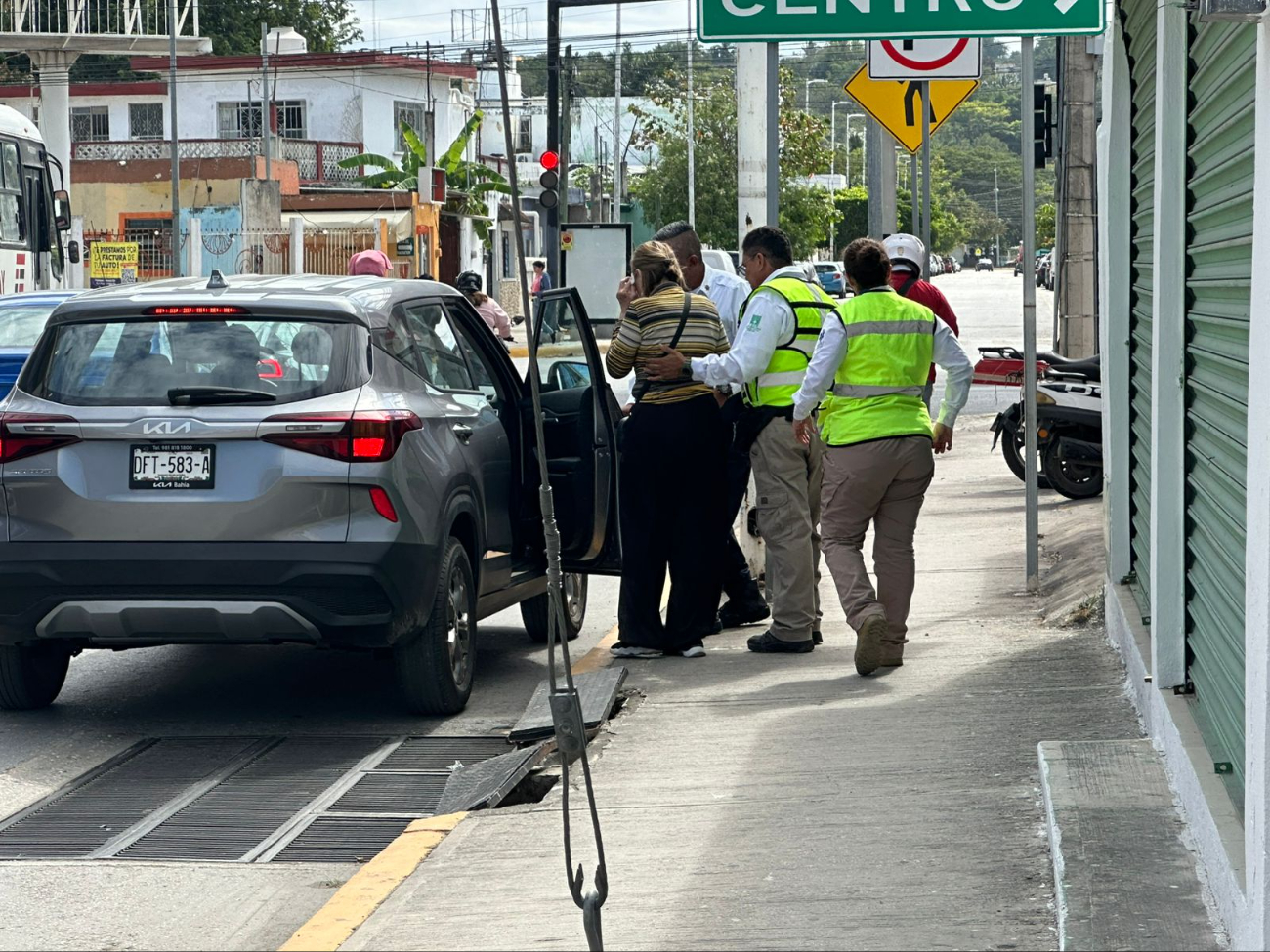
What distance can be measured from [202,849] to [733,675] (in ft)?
9.48

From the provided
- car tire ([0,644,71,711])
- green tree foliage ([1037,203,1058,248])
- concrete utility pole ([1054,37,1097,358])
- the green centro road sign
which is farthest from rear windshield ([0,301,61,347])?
green tree foliage ([1037,203,1058,248])

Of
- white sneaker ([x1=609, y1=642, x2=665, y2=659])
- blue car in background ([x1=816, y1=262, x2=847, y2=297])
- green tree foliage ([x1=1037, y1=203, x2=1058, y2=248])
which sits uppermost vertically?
green tree foliage ([x1=1037, y1=203, x2=1058, y2=248])

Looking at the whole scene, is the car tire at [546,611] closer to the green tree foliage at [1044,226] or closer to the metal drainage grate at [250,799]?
the metal drainage grate at [250,799]

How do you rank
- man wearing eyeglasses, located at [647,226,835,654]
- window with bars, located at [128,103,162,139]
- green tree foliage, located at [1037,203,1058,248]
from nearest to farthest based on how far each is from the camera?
man wearing eyeglasses, located at [647,226,835,654]
window with bars, located at [128,103,162,139]
green tree foliage, located at [1037,203,1058,248]

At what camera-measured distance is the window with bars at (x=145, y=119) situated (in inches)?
2418

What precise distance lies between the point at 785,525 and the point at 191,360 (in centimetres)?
288

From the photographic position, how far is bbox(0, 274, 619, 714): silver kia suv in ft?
23.4

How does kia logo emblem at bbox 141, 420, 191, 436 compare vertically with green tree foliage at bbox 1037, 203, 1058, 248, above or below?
below

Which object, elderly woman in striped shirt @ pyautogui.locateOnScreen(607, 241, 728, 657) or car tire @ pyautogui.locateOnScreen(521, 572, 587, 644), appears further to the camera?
→ car tire @ pyautogui.locateOnScreen(521, 572, 587, 644)

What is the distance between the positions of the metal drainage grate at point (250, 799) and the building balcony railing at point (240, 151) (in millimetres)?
45852

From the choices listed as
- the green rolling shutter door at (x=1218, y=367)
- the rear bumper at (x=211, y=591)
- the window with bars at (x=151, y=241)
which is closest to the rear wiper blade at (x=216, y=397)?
the rear bumper at (x=211, y=591)

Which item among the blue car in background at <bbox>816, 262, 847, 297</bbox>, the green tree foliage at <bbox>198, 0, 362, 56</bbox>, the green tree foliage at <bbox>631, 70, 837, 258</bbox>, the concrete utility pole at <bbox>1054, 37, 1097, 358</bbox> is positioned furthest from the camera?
the green tree foliage at <bbox>198, 0, 362, 56</bbox>

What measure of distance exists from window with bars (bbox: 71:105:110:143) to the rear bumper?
57.8 m

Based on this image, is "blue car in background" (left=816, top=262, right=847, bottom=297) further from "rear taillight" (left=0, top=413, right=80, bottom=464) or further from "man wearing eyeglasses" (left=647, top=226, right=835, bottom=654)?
"rear taillight" (left=0, top=413, right=80, bottom=464)
